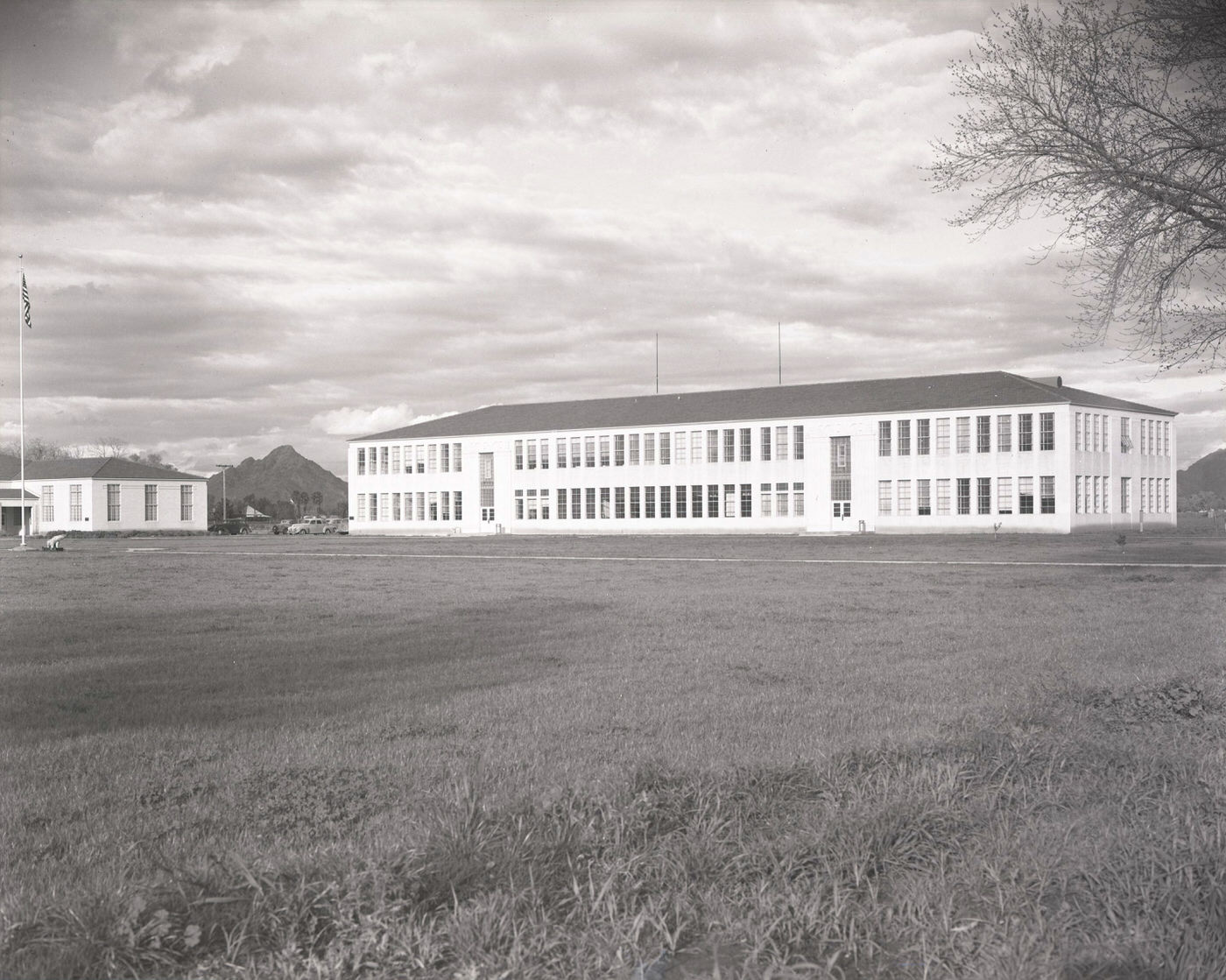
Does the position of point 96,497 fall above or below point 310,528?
above

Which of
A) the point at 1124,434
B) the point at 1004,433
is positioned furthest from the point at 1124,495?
the point at 1004,433

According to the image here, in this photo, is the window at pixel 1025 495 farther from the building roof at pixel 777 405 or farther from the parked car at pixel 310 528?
the parked car at pixel 310 528

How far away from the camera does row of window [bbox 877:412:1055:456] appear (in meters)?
61.5

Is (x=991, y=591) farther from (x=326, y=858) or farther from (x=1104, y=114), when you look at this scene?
(x=326, y=858)

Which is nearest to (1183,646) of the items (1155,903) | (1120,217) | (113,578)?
(1120,217)

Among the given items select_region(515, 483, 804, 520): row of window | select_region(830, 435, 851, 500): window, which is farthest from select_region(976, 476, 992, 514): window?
select_region(515, 483, 804, 520): row of window

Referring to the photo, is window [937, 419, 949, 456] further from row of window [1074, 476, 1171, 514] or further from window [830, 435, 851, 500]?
row of window [1074, 476, 1171, 514]

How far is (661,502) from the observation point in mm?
74188

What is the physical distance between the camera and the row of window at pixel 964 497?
6134 cm

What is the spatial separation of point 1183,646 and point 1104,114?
19.1ft

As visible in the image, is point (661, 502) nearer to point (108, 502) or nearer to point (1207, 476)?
A: point (108, 502)

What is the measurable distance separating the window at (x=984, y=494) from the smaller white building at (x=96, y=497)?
62632 mm

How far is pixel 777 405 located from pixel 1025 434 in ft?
56.2

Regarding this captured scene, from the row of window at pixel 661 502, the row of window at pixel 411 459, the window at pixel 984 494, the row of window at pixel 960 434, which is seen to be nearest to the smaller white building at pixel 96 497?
the row of window at pixel 411 459
